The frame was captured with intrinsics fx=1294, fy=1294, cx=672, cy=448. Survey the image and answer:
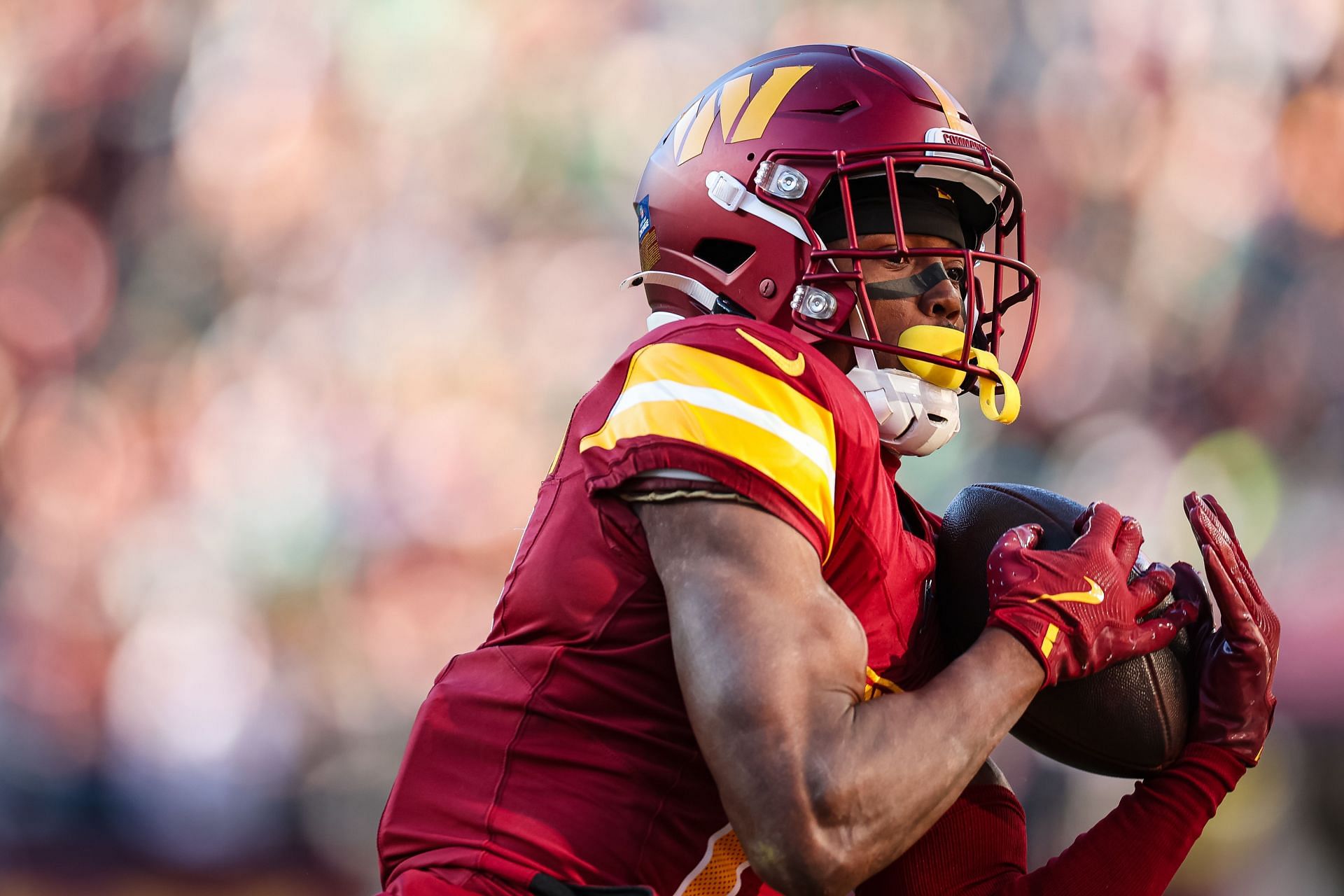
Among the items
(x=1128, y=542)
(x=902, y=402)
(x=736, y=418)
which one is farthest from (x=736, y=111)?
(x=1128, y=542)

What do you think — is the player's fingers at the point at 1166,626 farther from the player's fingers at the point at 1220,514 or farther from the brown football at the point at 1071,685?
the player's fingers at the point at 1220,514

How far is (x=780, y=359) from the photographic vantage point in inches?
52.3

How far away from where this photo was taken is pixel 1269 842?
3.39 metres

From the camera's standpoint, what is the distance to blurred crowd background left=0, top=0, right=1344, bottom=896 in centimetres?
304

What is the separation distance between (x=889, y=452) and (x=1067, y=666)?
39 centimetres

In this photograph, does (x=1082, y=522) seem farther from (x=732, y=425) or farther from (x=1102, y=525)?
(x=732, y=425)

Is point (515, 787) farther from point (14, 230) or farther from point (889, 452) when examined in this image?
point (14, 230)

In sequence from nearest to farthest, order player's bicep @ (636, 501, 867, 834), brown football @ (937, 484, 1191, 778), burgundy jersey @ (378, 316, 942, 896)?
player's bicep @ (636, 501, 867, 834) → burgundy jersey @ (378, 316, 942, 896) → brown football @ (937, 484, 1191, 778)

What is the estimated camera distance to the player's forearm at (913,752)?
3.75 feet

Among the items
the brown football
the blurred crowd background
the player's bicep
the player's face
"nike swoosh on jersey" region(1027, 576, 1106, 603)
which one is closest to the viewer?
the player's bicep

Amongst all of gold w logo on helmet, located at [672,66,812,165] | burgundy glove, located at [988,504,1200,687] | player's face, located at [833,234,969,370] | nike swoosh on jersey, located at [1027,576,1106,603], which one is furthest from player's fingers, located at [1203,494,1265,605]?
gold w logo on helmet, located at [672,66,812,165]

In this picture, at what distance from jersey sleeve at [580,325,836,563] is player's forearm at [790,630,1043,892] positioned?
176 mm

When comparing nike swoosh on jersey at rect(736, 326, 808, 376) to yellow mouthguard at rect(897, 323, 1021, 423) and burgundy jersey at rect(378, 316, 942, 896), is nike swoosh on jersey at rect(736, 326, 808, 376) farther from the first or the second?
yellow mouthguard at rect(897, 323, 1021, 423)

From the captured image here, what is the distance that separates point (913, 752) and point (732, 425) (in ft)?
1.14
